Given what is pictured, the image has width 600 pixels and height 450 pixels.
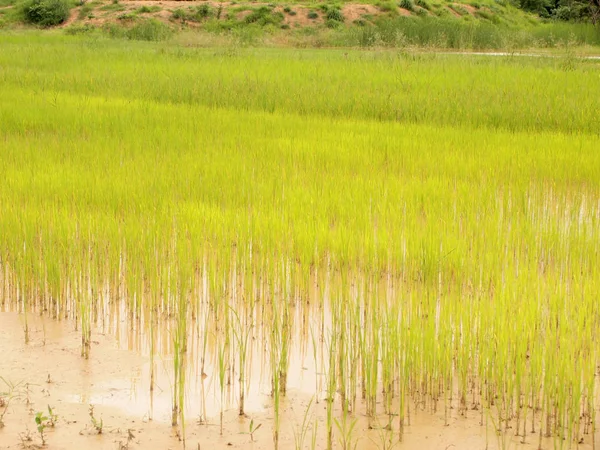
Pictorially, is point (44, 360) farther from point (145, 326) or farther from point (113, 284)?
point (113, 284)

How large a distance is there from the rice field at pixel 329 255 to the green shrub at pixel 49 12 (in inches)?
793

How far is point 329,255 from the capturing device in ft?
15.4

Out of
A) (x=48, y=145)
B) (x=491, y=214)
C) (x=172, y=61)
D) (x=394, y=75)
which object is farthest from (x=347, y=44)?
(x=491, y=214)

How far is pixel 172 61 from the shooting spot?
47.6 feet

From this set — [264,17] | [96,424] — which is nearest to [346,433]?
[96,424]

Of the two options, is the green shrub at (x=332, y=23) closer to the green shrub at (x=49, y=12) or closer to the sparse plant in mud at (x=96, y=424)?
the green shrub at (x=49, y=12)

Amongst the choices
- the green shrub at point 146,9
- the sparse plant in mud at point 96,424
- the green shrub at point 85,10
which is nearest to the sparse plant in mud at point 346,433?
Answer: the sparse plant in mud at point 96,424

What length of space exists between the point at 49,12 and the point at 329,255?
2634cm

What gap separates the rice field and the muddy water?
20 mm

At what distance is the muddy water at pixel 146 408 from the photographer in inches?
112

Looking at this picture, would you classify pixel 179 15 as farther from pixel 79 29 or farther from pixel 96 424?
pixel 96 424

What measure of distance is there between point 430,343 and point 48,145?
527 centimetres

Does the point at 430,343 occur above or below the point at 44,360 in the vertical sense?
above

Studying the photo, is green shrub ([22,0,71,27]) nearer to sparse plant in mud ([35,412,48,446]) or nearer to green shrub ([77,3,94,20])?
green shrub ([77,3,94,20])
